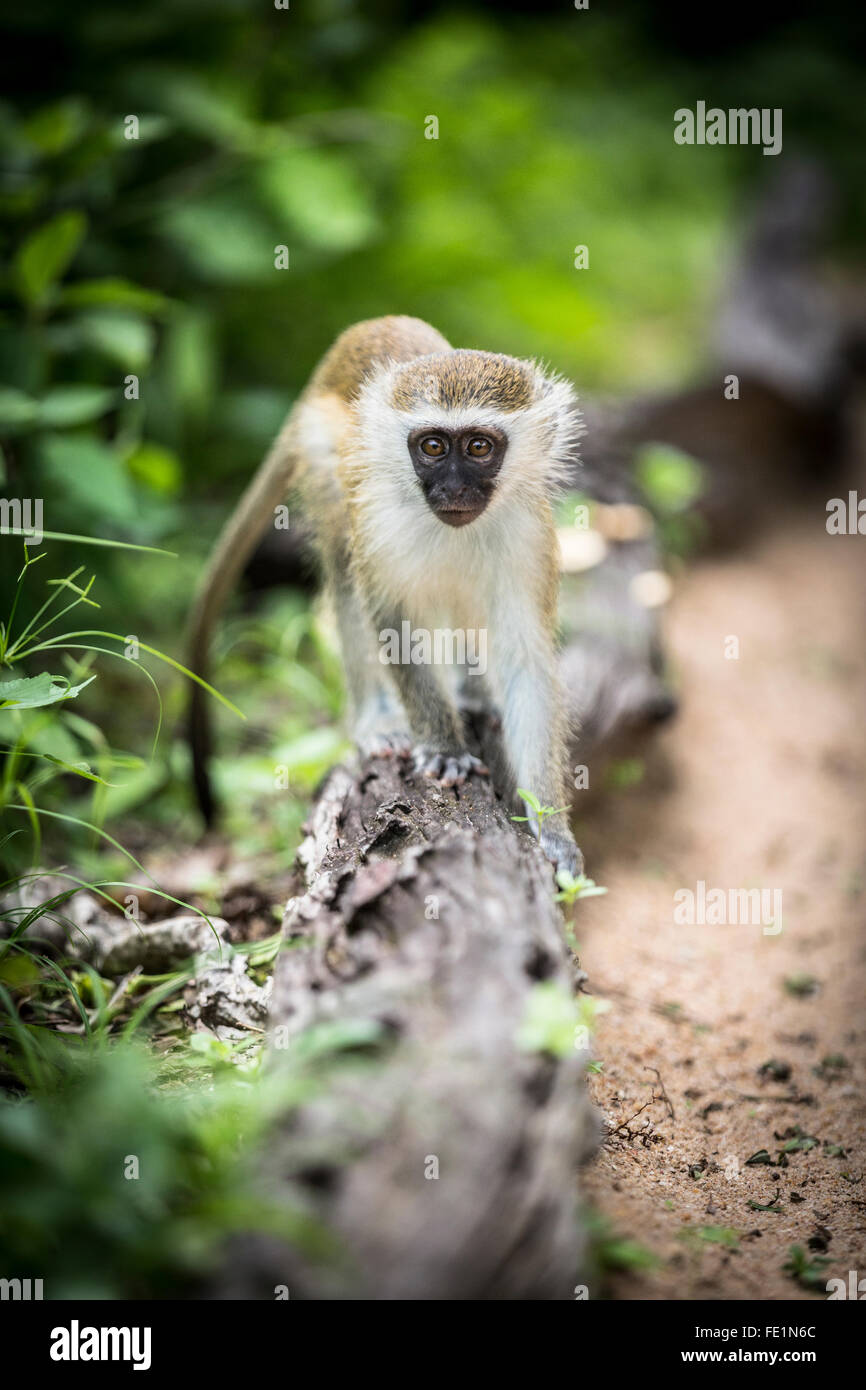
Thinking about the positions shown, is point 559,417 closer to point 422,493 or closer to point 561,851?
point 422,493

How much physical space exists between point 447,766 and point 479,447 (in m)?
1.15

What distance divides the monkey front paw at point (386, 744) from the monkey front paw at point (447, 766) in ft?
0.43

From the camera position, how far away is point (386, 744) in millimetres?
4414

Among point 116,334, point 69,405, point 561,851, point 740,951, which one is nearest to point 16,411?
point 69,405

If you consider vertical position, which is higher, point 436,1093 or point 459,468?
point 459,468

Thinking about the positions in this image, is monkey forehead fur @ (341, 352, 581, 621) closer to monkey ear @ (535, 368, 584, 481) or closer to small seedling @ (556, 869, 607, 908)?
monkey ear @ (535, 368, 584, 481)

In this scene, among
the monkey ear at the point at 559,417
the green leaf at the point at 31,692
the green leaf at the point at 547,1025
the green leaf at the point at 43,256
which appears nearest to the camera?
the green leaf at the point at 547,1025

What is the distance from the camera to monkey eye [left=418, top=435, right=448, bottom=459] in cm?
388

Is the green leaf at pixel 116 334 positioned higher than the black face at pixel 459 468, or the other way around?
the green leaf at pixel 116 334

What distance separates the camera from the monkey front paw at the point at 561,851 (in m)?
3.80

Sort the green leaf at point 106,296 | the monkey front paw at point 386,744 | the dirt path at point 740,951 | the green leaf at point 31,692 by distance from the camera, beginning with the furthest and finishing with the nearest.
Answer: the green leaf at point 106,296, the monkey front paw at point 386,744, the green leaf at point 31,692, the dirt path at point 740,951

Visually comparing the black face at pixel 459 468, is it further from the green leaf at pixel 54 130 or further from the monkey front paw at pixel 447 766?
the green leaf at pixel 54 130

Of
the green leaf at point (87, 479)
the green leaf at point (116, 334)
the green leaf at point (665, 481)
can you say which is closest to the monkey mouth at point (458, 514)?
the green leaf at point (87, 479)

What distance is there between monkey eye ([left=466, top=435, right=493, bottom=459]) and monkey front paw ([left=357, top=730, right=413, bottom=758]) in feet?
3.82
